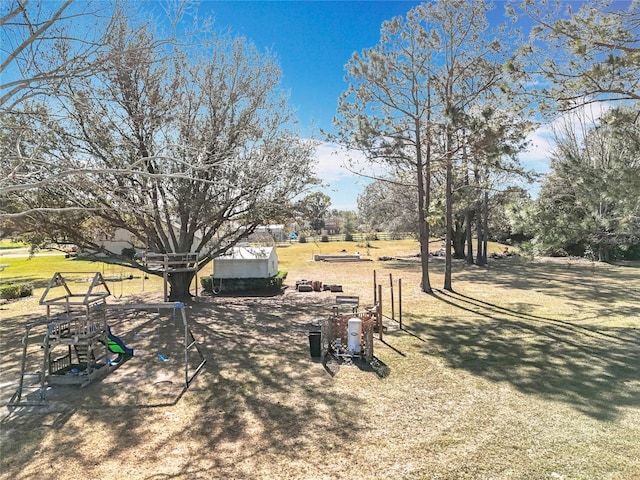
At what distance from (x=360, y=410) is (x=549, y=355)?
18.1ft

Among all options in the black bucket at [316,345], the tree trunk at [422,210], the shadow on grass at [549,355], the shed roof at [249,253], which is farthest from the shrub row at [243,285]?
the black bucket at [316,345]

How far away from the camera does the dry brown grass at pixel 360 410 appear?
204 inches

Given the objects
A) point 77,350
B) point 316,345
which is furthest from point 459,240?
point 77,350

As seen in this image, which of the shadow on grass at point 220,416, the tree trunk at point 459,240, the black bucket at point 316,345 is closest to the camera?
the shadow on grass at point 220,416

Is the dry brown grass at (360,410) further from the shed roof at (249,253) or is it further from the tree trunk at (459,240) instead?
the tree trunk at (459,240)

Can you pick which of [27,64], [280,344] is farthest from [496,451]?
[27,64]

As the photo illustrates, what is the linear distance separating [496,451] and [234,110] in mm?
13745

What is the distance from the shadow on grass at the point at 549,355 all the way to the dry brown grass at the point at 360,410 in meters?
0.05

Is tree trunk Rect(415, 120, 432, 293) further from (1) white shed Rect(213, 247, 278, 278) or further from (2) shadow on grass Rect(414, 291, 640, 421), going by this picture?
(1) white shed Rect(213, 247, 278, 278)

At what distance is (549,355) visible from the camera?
9570 millimetres

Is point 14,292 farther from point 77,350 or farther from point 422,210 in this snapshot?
point 422,210

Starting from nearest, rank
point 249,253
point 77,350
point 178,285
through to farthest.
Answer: point 77,350, point 178,285, point 249,253

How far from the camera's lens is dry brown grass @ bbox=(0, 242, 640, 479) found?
17.0 feet

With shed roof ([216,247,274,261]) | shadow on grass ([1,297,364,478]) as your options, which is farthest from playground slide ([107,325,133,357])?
shed roof ([216,247,274,261])
